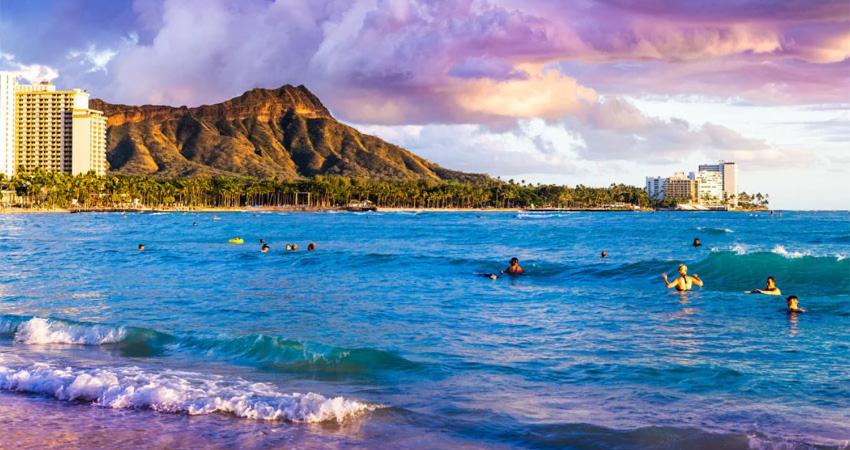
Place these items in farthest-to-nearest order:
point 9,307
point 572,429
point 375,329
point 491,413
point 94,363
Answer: point 9,307, point 375,329, point 94,363, point 491,413, point 572,429

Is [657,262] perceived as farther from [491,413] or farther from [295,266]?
[491,413]

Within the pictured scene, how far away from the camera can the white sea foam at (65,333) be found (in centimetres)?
1609

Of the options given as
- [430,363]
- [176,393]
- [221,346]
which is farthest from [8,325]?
[430,363]

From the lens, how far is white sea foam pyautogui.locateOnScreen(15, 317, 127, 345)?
16.1 m

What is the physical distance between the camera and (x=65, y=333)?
1642 centimetres

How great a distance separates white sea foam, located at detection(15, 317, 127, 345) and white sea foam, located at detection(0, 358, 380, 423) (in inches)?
123

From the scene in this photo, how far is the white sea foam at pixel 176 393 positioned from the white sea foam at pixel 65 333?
3.12 meters

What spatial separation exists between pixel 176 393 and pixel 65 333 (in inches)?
263

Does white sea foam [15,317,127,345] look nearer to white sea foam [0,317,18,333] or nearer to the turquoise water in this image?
the turquoise water

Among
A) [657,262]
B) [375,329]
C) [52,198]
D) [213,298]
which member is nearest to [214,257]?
[213,298]

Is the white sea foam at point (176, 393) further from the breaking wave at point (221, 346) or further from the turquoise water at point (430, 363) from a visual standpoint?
the breaking wave at point (221, 346)

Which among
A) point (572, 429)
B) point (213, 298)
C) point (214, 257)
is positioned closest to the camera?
point (572, 429)

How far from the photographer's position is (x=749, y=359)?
547 inches

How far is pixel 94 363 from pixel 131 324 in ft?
15.0
